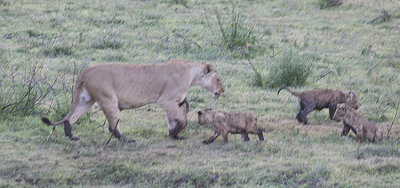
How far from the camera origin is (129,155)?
25.3 feet

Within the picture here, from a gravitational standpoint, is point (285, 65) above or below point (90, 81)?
below

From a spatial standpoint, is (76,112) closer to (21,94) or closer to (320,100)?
(21,94)

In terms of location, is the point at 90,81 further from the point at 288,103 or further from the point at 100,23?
the point at 100,23

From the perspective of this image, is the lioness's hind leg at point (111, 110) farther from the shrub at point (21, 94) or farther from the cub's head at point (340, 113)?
the cub's head at point (340, 113)

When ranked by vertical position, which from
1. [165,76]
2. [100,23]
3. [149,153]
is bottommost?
[100,23]

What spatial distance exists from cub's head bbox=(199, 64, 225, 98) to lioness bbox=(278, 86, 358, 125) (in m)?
0.87

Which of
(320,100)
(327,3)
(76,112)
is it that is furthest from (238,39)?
(76,112)

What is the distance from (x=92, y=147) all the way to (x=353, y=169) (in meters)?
2.86

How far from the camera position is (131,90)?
27.4 ft

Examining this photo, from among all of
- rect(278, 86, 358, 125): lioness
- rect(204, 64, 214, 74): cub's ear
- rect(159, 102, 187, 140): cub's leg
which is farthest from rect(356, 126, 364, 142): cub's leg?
rect(159, 102, 187, 140): cub's leg

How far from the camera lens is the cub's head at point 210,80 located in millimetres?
8922

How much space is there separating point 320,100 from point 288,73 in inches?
71.7

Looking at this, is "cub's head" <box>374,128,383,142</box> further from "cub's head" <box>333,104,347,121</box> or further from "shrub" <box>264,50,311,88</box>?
"shrub" <box>264,50,311,88</box>

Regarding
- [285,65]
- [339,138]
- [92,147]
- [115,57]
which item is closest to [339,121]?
[339,138]
